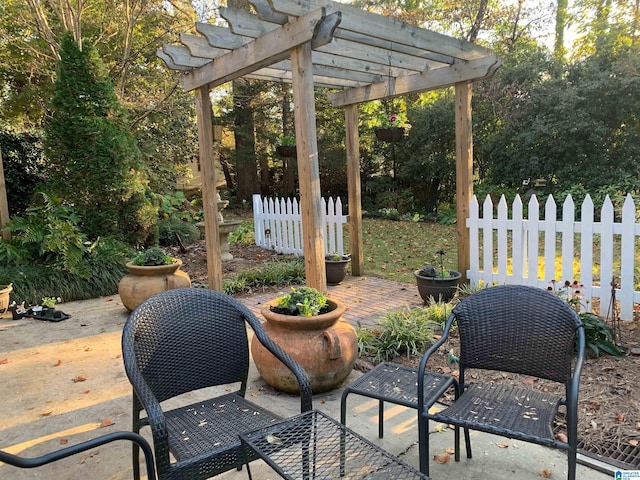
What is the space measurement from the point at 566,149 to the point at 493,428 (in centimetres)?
957

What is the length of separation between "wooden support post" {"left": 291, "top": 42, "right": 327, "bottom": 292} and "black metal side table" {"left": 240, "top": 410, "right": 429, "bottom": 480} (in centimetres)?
219

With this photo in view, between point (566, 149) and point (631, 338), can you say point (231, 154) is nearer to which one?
point (566, 149)

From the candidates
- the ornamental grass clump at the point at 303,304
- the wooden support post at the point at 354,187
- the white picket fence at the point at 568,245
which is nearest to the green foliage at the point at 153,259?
the ornamental grass clump at the point at 303,304

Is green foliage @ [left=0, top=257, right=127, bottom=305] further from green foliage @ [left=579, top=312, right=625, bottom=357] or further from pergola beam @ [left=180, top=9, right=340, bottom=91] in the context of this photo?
green foliage @ [left=579, top=312, right=625, bottom=357]

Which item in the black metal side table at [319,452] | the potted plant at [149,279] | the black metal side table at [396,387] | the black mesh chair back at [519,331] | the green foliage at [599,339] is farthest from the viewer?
the potted plant at [149,279]

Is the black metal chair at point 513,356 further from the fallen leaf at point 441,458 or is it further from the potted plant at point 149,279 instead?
the potted plant at point 149,279

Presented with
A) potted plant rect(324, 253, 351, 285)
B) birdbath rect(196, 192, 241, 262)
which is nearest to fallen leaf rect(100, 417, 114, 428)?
potted plant rect(324, 253, 351, 285)

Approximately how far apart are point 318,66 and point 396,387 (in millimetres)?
4050

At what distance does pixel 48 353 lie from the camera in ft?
12.9

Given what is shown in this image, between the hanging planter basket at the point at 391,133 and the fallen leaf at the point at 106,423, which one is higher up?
the hanging planter basket at the point at 391,133

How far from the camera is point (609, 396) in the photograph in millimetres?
2693

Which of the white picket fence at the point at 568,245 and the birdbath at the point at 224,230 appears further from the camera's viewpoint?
the birdbath at the point at 224,230

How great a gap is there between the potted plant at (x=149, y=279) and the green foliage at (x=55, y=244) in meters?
1.07

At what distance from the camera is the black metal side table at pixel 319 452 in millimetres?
1391
